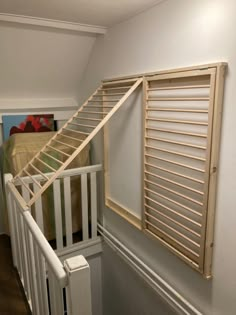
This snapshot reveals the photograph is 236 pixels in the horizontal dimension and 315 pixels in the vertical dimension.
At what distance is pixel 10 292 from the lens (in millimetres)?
2000

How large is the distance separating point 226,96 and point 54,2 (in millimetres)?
1242

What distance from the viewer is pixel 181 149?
5.49 feet

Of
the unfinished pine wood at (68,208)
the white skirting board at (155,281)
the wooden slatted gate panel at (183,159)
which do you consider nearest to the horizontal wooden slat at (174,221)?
the wooden slatted gate panel at (183,159)

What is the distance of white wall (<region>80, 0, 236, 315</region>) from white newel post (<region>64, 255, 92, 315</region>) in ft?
2.69

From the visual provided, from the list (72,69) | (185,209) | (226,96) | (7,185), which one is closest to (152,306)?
(185,209)

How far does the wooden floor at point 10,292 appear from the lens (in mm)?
1825

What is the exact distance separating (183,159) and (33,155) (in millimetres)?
1459

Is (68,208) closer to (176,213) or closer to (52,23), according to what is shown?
(176,213)

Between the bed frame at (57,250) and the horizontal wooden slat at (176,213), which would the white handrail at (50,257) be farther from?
the horizontal wooden slat at (176,213)

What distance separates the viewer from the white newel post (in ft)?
3.52

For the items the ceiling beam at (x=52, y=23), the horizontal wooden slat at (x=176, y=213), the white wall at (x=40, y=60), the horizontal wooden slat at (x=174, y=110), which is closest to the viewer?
the horizontal wooden slat at (x=174, y=110)

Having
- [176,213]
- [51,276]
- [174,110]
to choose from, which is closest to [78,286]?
[51,276]

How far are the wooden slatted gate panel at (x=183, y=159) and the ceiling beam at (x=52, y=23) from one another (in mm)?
840

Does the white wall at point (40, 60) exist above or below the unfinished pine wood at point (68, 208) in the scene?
above
